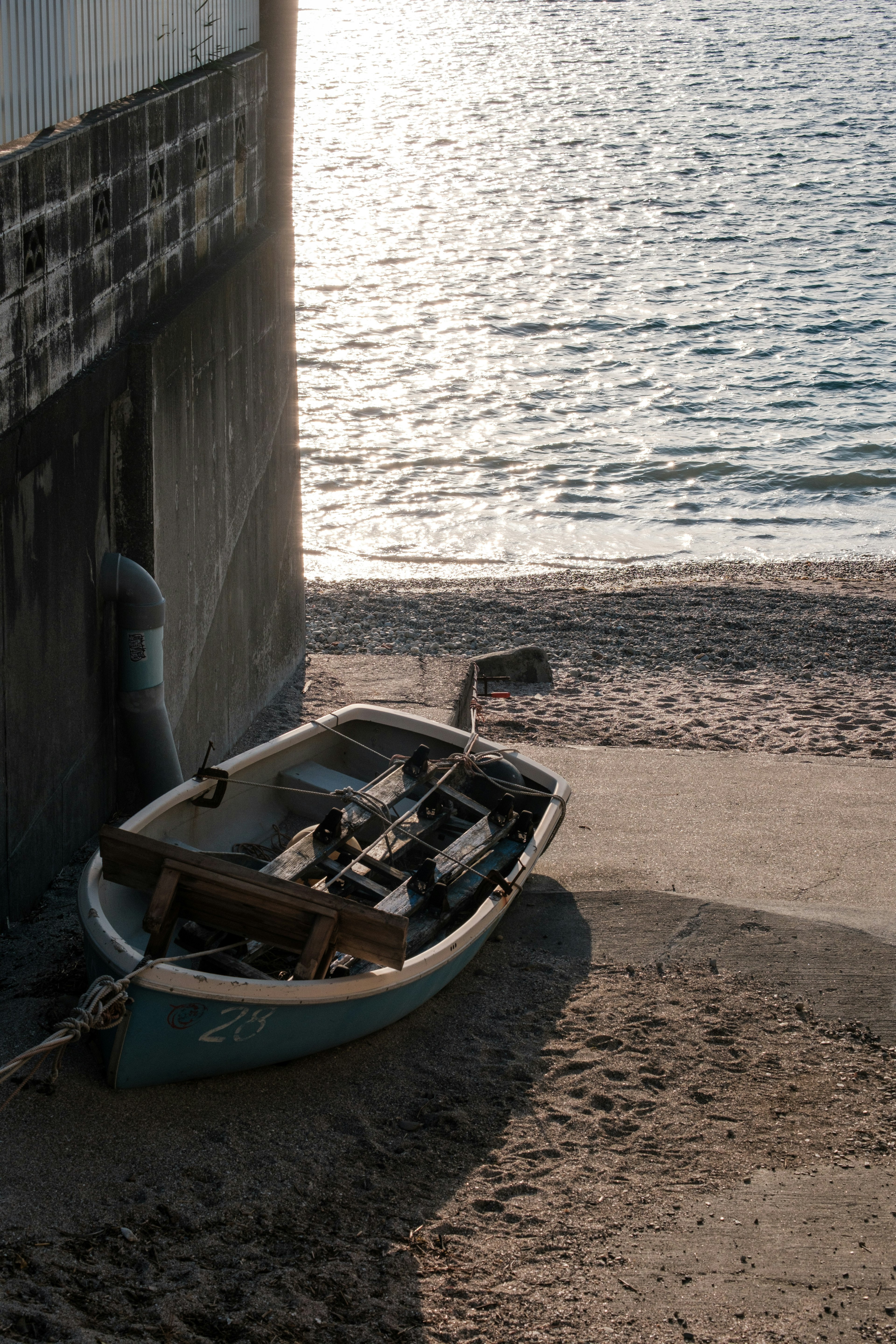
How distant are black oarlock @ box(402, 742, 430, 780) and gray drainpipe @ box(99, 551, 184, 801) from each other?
1.25m

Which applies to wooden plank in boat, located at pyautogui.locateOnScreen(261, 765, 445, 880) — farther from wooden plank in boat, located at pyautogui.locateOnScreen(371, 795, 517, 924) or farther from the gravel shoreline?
the gravel shoreline

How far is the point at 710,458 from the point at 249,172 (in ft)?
41.1

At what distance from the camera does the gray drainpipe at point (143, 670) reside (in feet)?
21.2

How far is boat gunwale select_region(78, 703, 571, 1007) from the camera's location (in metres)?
4.61

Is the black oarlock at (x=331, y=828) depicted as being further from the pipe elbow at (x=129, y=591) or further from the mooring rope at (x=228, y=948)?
the pipe elbow at (x=129, y=591)

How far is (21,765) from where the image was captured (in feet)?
18.5

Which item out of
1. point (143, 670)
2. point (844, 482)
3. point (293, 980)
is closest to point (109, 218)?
point (143, 670)

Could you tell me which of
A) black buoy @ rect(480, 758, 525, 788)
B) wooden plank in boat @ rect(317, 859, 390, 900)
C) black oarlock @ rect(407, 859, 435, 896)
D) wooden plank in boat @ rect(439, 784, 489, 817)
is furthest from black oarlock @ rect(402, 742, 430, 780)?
black oarlock @ rect(407, 859, 435, 896)

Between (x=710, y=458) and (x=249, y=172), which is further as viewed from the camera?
(x=710, y=458)

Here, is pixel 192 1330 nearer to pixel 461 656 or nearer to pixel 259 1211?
pixel 259 1211

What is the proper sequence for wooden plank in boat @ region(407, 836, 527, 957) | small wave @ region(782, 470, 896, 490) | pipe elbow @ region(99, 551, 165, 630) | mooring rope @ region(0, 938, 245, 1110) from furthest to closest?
small wave @ region(782, 470, 896, 490) < pipe elbow @ region(99, 551, 165, 630) < wooden plank in boat @ region(407, 836, 527, 957) < mooring rope @ region(0, 938, 245, 1110)

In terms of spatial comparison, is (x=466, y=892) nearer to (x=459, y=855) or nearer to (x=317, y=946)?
(x=459, y=855)

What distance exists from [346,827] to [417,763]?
75 cm

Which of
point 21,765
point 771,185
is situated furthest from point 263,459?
point 771,185
